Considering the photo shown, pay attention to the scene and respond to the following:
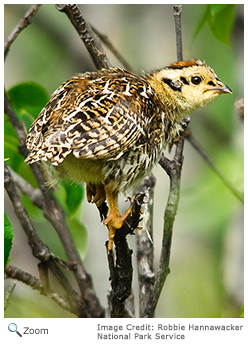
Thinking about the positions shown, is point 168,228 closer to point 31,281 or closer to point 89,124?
point 89,124

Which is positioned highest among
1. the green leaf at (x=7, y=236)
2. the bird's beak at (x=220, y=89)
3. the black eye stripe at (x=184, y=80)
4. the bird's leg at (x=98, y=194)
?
the black eye stripe at (x=184, y=80)

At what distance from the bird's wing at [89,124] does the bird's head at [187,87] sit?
1.53 feet

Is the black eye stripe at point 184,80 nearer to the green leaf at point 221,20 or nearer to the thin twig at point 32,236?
the green leaf at point 221,20

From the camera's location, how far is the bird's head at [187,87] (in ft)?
10.0

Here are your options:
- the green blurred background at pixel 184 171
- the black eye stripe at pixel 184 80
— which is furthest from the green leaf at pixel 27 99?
the black eye stripe at pixel 184 80

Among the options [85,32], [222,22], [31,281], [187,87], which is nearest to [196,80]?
[187,87]

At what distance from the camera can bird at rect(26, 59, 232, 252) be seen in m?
2.27

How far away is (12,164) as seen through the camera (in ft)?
11.3

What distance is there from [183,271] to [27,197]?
2635 mm

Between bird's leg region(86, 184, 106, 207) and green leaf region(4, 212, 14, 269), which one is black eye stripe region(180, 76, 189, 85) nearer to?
bird's leg region(86, 184, 106, 207)

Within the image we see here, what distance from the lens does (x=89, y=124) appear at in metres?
2.30

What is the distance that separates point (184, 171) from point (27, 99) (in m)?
3.40

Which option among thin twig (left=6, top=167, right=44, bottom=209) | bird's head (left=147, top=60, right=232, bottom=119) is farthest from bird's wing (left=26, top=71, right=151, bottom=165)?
thin twig (left=6, top=167, right=44, bottom=209)
